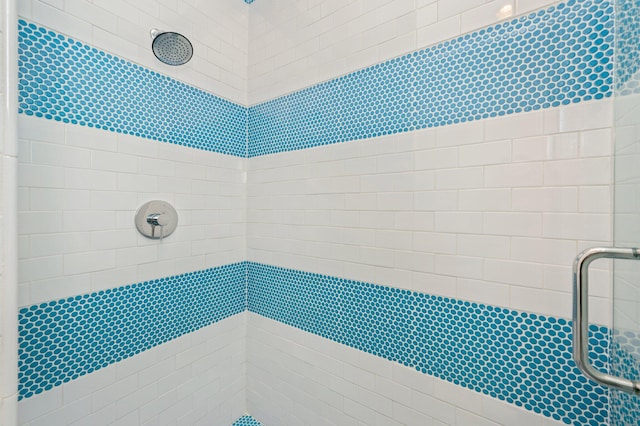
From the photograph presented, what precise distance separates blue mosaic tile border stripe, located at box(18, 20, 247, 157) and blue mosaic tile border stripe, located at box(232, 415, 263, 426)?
1.72 meters

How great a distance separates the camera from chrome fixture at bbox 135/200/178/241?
136 cm

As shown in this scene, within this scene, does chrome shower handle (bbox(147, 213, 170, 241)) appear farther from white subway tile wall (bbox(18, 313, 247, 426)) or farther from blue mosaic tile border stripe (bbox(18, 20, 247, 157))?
white subway tile wall (bbox(18, 313, 247, 426))

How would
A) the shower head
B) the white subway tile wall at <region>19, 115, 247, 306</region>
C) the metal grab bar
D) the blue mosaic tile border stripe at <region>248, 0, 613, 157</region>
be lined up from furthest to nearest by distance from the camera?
the shower head < the white subway tile wall at <region>19, 115, 247, 306</region> < the blue mosaic tile border stripe at <region>248, 0, 613, 157</region> < the metal grab bar

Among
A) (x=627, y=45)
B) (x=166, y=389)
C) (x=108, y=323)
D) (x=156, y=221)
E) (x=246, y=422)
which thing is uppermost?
(x=627, y=45)

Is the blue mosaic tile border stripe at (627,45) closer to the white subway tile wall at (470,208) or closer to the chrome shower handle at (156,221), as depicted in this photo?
the white subway tile wall at (470,208)

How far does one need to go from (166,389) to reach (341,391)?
2.94ft

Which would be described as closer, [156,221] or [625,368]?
[625,368]

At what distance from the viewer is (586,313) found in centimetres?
66

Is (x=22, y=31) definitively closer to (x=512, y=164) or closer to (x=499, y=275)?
(x=512, y=164)

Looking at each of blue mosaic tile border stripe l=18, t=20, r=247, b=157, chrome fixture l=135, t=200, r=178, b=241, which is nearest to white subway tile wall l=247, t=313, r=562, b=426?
chrome fixture l=135, t=200, r=178, b=241

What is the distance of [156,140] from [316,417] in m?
1.67

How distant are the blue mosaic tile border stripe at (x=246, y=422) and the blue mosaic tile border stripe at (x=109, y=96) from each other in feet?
5.64

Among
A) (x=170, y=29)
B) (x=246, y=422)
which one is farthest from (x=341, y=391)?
(x=170, y=29)

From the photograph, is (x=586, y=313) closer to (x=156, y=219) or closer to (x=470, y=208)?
(x=470, y=208)
